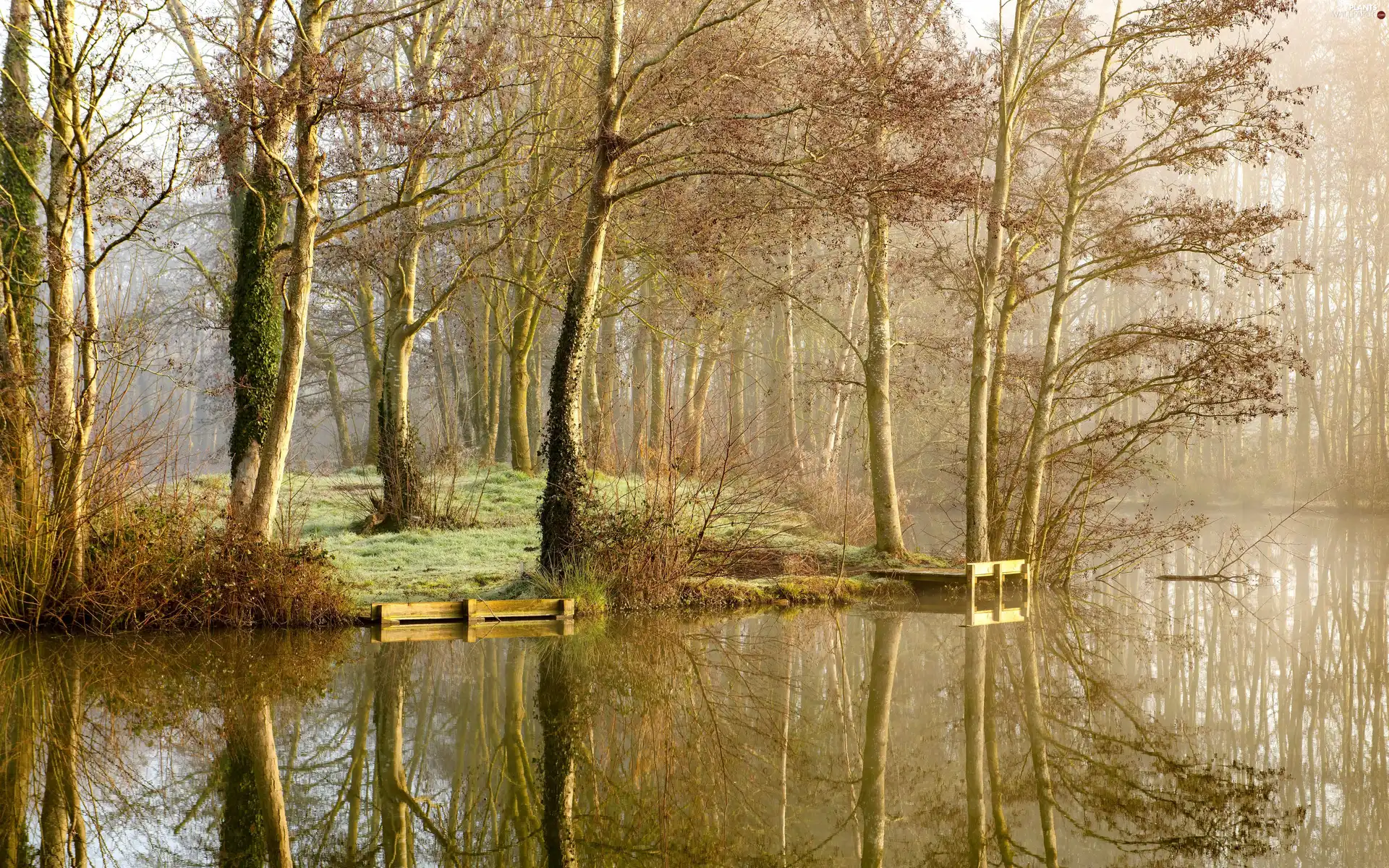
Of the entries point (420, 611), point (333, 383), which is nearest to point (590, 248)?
point (420, 611)

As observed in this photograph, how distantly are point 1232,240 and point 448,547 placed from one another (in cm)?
1033

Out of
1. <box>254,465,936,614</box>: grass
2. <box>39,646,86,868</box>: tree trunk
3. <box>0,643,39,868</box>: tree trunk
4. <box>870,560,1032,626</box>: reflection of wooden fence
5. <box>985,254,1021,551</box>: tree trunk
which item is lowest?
<box>870,560,1032,626</box>: reflection of wooden fence

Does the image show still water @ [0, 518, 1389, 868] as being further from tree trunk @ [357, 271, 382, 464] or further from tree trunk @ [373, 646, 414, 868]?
tree trunk @ [357, 271, 382, 464]

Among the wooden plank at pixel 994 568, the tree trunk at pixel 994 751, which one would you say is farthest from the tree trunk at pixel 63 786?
the wooden plank at pixel 994 568

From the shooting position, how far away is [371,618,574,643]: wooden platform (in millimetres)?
10391

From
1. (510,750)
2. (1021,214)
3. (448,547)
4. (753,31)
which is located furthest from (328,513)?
(510,750)

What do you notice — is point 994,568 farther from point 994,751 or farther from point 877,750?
point 877,750

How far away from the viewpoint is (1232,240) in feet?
43.3

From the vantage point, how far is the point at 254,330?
14.1 m

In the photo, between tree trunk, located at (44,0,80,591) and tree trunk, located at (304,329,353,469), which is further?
tree trunk, located at (304,329,353,469)

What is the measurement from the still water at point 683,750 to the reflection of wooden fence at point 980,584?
7.83 ft

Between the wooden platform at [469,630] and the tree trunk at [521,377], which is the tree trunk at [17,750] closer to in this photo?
the wooden platform at [469,630]

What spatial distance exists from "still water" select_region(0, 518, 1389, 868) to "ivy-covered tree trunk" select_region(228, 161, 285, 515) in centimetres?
439

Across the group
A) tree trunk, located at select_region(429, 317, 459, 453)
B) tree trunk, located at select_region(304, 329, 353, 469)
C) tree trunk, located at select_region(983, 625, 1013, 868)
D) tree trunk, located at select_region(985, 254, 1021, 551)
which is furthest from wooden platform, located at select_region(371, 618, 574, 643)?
tree trunk, located at select_region(304, 329, 353, 469)
